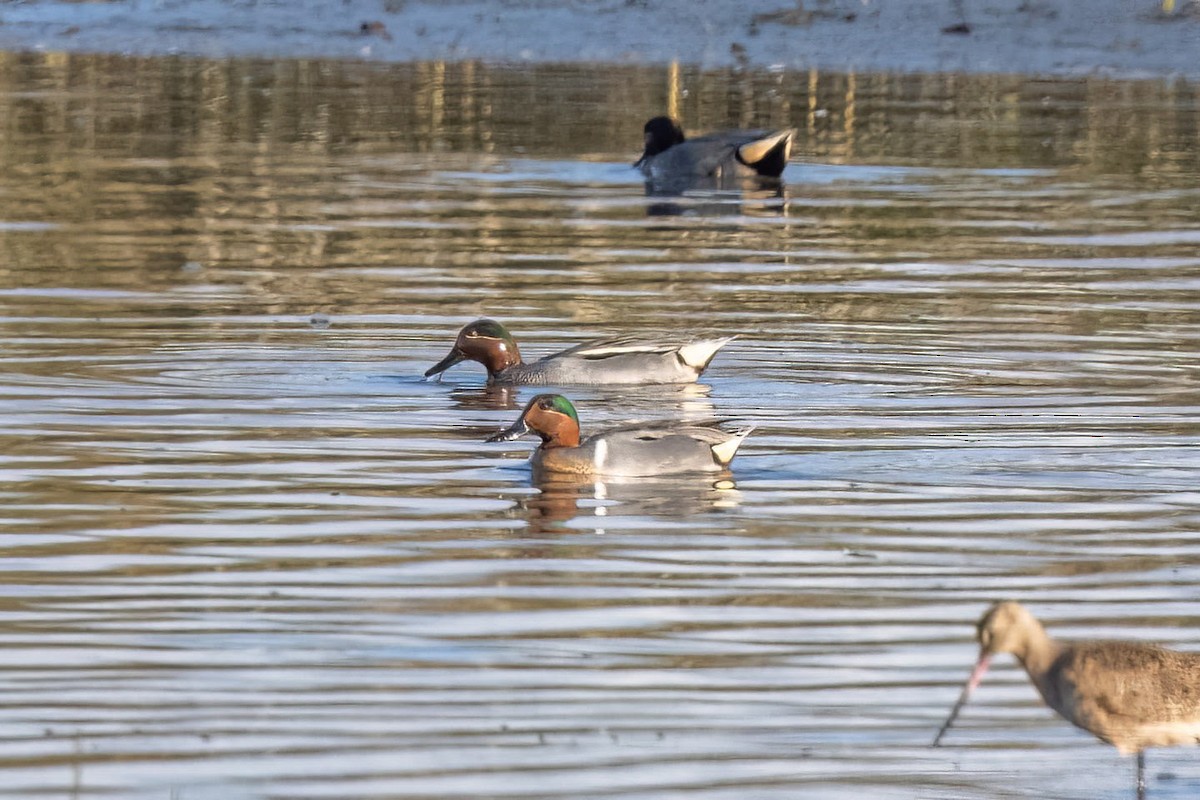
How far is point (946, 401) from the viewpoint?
36.8ft

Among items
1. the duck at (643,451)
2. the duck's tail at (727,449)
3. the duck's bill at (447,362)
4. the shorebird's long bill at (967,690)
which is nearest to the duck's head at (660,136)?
the duck's bill at (447,362)

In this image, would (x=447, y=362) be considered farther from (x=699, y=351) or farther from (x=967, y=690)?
(x=967, y=690)

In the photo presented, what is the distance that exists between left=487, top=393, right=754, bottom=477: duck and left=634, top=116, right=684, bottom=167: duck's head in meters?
13.0

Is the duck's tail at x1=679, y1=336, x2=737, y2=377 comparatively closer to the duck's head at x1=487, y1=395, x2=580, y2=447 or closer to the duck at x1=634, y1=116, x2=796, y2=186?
the duck's head at x1=487, y1=395, x2=580, y2=447

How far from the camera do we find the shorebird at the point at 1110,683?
234 inches

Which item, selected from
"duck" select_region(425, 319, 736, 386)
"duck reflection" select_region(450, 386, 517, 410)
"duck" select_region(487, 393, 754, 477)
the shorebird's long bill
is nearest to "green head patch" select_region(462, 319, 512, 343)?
"duck" select_region(425, 319, 736, 386)

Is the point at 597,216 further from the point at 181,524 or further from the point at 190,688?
the point at 190,688

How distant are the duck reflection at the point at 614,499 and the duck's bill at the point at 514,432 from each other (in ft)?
1.55

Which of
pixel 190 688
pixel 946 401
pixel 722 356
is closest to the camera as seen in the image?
pixel 190 688

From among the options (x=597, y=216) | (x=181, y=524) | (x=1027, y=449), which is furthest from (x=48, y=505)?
(x=597, y=216)

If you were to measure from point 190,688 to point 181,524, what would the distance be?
82.0 inches

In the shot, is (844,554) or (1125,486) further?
(1125,486)

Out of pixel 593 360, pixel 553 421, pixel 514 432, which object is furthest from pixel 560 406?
pixel 593 360

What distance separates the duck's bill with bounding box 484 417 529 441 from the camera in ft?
33.6
